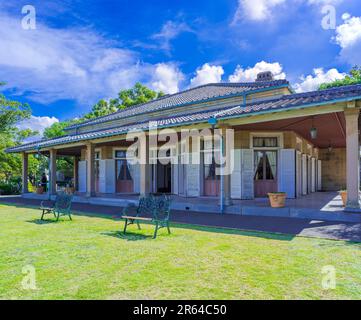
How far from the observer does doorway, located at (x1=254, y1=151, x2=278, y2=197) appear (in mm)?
13945

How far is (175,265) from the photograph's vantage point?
4797 mm

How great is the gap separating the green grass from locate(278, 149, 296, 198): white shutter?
6.98 metres

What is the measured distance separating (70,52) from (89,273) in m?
8.96

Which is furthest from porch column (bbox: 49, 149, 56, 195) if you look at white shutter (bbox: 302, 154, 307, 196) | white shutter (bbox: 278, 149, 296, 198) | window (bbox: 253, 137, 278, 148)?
white shutter (bbox: 302, 154, 307, 196)

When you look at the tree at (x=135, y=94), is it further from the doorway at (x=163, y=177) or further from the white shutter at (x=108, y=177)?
the doorway at (x=163, y=177)

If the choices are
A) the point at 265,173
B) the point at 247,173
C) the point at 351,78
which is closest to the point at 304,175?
the point at 265,173

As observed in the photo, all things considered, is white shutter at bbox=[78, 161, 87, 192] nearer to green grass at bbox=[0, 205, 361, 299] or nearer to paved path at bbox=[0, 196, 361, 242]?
→ paved path at bbox=[0, 196, 361, 242]

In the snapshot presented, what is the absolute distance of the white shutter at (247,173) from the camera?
13578 mm

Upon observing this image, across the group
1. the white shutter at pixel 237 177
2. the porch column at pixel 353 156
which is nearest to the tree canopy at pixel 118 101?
the white shutter at pixel 237 177

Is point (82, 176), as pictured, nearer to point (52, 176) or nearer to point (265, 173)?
point (52, 176)

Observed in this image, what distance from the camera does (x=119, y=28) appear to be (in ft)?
43.3

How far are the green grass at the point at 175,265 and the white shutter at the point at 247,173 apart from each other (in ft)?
20.2

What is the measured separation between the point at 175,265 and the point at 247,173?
9.36 metres

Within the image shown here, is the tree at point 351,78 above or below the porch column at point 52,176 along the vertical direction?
above
